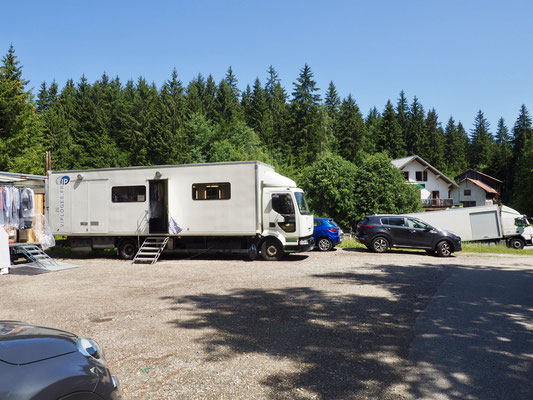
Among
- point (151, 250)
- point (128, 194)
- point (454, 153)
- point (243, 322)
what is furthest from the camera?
point (454, 153)

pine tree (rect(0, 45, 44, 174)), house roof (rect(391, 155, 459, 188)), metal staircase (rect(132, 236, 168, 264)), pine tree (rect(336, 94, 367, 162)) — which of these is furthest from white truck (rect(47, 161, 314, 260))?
pine tree (rect(336, 94, 367, 162))

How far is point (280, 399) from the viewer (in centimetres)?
366

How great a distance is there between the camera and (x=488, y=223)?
23.5m

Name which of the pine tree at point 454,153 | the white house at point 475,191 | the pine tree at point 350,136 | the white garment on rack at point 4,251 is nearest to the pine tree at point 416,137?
the white house at point 475,191

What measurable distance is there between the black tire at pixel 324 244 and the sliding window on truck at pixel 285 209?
4283 millimetres

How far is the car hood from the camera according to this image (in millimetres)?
2229

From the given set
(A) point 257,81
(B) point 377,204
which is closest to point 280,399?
(B) point 377,204

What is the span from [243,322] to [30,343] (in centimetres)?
413

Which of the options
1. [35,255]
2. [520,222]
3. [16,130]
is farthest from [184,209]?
[16,130]

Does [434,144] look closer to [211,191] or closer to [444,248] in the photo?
[444,248]

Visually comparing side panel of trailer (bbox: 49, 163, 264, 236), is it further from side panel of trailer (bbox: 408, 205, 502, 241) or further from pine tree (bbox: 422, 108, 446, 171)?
pine tree (bbox: 422, 108, 446, 171)

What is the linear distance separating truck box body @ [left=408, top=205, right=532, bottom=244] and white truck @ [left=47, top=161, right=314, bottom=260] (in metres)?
13.6

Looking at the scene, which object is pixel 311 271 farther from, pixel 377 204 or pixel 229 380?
pixel 377 204

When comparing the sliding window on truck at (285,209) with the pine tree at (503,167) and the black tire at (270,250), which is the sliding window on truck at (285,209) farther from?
the pine tree at (503,167)
